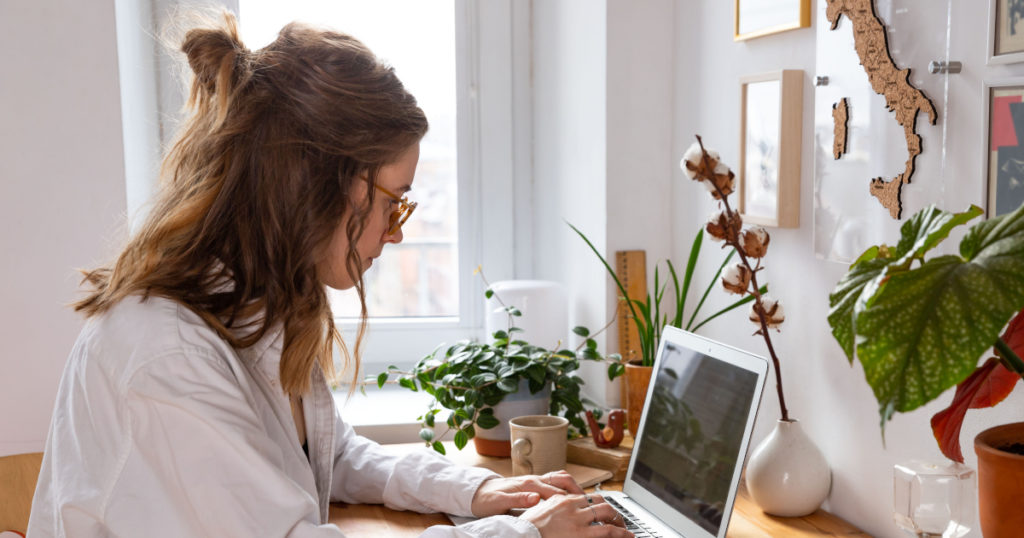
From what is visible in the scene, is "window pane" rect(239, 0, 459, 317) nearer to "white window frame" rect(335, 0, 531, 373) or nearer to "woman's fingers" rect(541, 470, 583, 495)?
"white window frame" rect(335, 0, 531, 373)

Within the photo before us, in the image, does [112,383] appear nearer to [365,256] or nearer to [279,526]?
[279,526]

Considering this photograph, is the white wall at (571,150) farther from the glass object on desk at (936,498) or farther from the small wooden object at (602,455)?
the glass object on desk at (936,498)

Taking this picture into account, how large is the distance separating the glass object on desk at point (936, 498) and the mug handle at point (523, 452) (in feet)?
2.22

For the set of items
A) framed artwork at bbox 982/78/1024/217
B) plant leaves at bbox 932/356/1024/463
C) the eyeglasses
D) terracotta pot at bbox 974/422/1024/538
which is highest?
framed artwork at bbox 982/78/1024/217

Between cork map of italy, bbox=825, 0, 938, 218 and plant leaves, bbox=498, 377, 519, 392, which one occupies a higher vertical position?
cork map of italy, bbox=825, 0, 938, 218

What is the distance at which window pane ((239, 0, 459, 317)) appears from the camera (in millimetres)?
2371

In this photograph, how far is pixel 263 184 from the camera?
112cm

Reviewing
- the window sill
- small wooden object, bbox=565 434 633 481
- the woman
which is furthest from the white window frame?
the woman

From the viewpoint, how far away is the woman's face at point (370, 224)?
1.18 m

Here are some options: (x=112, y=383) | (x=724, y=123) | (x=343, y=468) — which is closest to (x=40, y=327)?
(x=343, y=468)

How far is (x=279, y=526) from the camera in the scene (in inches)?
40.7

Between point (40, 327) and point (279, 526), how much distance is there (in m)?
1.25

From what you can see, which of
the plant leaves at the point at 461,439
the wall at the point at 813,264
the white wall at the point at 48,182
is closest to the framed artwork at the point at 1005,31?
the wall at the point at 813,264

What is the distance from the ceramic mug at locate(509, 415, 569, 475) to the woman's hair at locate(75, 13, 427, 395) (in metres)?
0.53
